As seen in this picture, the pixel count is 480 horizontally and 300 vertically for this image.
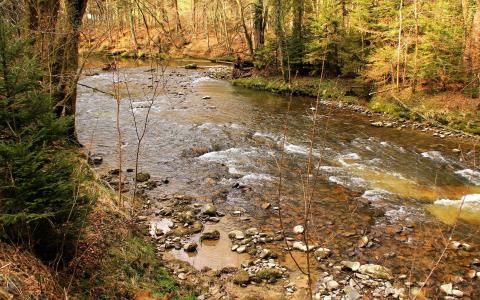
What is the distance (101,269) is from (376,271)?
4.43 metres

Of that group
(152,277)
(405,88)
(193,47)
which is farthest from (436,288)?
(193,47)

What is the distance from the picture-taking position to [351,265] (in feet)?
21.3

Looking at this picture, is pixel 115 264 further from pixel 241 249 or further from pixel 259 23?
pixel 259 23

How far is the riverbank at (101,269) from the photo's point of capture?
3.44 metres

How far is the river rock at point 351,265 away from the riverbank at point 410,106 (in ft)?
25.6

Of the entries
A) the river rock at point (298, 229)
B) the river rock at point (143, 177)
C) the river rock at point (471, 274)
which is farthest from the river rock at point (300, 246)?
the river rock at point (143, 177)

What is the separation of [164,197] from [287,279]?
3.96 metres

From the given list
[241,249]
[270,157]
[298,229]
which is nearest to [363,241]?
[298,229]

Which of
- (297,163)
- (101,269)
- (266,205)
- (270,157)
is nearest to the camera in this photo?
(101,269)

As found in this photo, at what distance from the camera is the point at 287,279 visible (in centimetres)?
613

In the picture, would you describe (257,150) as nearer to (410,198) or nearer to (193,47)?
(410,198)

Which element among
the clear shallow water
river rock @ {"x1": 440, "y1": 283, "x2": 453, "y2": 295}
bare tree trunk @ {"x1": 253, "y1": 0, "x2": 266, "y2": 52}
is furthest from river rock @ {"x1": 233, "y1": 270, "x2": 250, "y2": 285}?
bare tree trunk @ {"x1": 253, "y1": 0, "x2": 266, "y2": 52}

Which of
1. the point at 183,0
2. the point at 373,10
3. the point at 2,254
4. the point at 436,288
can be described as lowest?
the point at 436,288

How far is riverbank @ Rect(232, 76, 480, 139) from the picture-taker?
1568 centimetres
